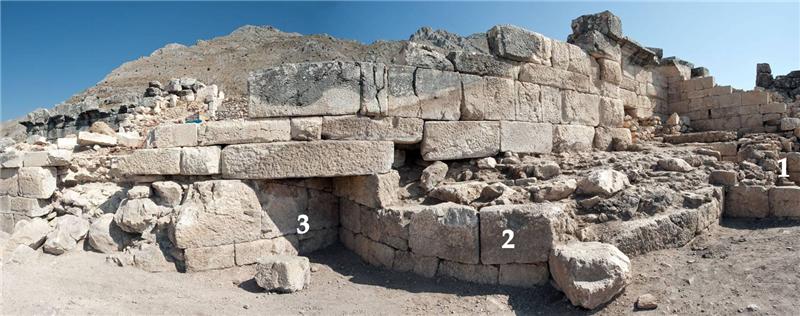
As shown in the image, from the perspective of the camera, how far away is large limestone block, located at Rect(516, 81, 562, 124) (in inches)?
216

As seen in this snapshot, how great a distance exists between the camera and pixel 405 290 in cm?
397

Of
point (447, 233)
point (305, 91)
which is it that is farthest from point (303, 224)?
point (447, 233)

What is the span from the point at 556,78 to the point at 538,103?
523 millimetres

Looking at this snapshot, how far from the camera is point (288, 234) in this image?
191 inches

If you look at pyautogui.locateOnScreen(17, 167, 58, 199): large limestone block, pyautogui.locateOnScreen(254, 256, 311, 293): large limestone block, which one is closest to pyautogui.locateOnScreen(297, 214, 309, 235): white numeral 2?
pyautogui.locateOnScreen(254, 256, 311, 293): large limestone block

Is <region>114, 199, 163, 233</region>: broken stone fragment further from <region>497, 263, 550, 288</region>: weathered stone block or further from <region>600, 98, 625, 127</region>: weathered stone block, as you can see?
<region>600, 98, 625, 127</region>: weathered stone block

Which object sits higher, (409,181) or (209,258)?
(409,181)

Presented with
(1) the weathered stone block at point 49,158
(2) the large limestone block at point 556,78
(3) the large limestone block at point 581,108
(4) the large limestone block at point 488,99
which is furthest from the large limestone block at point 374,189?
(1) the weathered stone block at point 49,158

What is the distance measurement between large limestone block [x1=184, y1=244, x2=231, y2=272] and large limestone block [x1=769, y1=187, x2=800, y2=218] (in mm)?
6051

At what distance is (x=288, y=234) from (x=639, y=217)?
375 cm

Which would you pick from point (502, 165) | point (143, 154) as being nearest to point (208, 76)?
point (143, 154)

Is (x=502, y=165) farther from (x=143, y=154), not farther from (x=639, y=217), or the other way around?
(x=143, y=154)

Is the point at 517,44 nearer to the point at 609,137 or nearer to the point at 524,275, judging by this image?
the point at 609,137

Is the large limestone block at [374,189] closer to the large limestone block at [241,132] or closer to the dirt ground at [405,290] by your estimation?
the dirt ground at [405,290]
